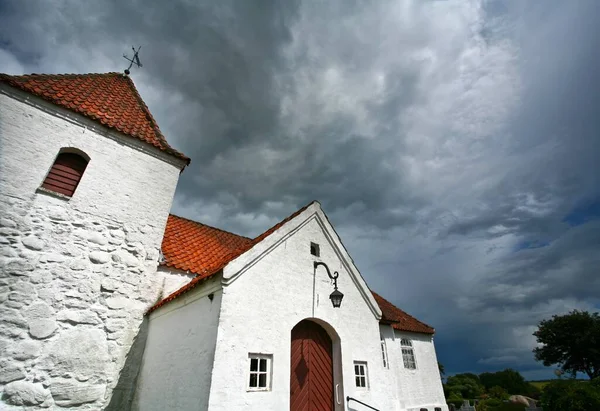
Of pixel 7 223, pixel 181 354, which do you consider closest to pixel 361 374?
pixel 181 354

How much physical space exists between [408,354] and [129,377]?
11.9m

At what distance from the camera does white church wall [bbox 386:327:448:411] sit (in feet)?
41.7

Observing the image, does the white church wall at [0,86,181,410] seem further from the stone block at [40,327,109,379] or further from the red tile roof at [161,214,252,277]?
the red tile roof at [161,214,252,277]

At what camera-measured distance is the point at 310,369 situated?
6914 mm

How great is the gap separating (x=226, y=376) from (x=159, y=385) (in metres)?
2.11

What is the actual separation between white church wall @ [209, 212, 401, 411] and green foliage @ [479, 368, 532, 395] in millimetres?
55596

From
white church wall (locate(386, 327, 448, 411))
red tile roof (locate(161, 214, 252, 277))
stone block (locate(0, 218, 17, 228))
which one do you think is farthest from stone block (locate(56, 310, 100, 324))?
white church wall (locate(386, 327, 448, 411))

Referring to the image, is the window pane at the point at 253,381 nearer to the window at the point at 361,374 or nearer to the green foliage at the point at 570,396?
the window at the point at 361,374

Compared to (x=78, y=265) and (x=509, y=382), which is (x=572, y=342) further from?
(x=78, y=265)

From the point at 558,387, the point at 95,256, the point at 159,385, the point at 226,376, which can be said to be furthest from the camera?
the point at 558,387

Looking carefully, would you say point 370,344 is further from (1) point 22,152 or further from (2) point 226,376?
(1) point 22,152

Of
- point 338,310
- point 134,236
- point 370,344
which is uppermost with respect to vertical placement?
point 134,236

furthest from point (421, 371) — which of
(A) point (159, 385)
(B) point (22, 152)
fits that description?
(B) point (22, 152)

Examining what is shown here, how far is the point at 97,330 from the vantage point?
265 inches
